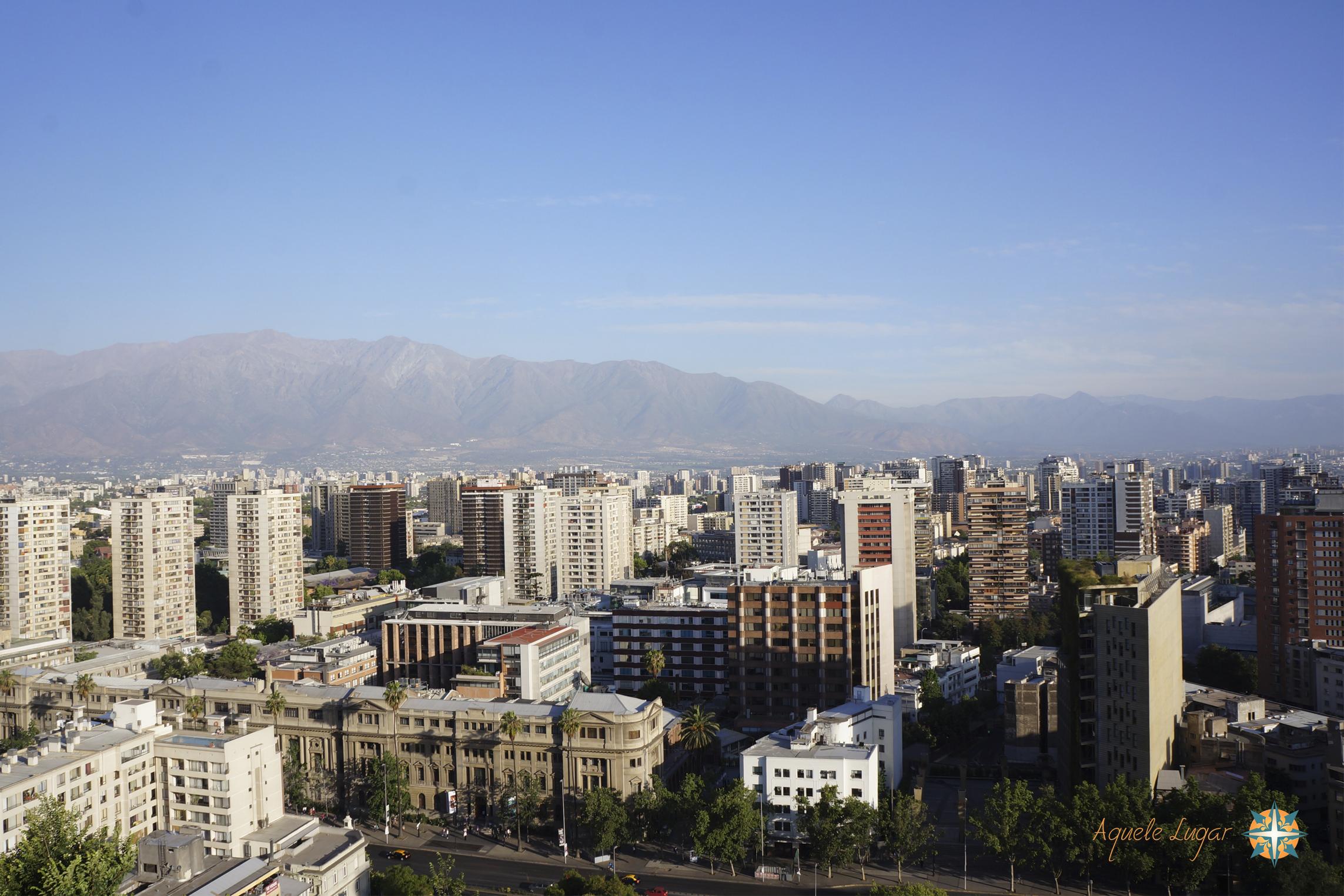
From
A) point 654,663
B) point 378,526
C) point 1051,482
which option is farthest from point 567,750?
point 1051,482

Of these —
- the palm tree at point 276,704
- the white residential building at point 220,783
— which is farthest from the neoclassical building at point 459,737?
the white residential building at point 220,783

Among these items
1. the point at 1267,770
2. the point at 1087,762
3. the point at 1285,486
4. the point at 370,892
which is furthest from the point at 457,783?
the point at 1285,486

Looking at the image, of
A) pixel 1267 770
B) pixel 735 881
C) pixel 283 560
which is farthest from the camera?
pixel 283 560

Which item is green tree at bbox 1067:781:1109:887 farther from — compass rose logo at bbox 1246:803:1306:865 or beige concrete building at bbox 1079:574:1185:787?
compass rose logo at bbox 1246:803:1306:865

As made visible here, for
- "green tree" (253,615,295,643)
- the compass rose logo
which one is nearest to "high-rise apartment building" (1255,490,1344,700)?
the compass rose logo

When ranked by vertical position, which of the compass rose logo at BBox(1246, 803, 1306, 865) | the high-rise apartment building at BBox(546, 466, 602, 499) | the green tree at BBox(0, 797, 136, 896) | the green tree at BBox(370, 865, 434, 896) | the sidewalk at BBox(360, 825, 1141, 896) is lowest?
the sidewalk at BBox(360, 825, 1141, 896)

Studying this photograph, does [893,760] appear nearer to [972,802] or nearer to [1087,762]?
[972,802]
